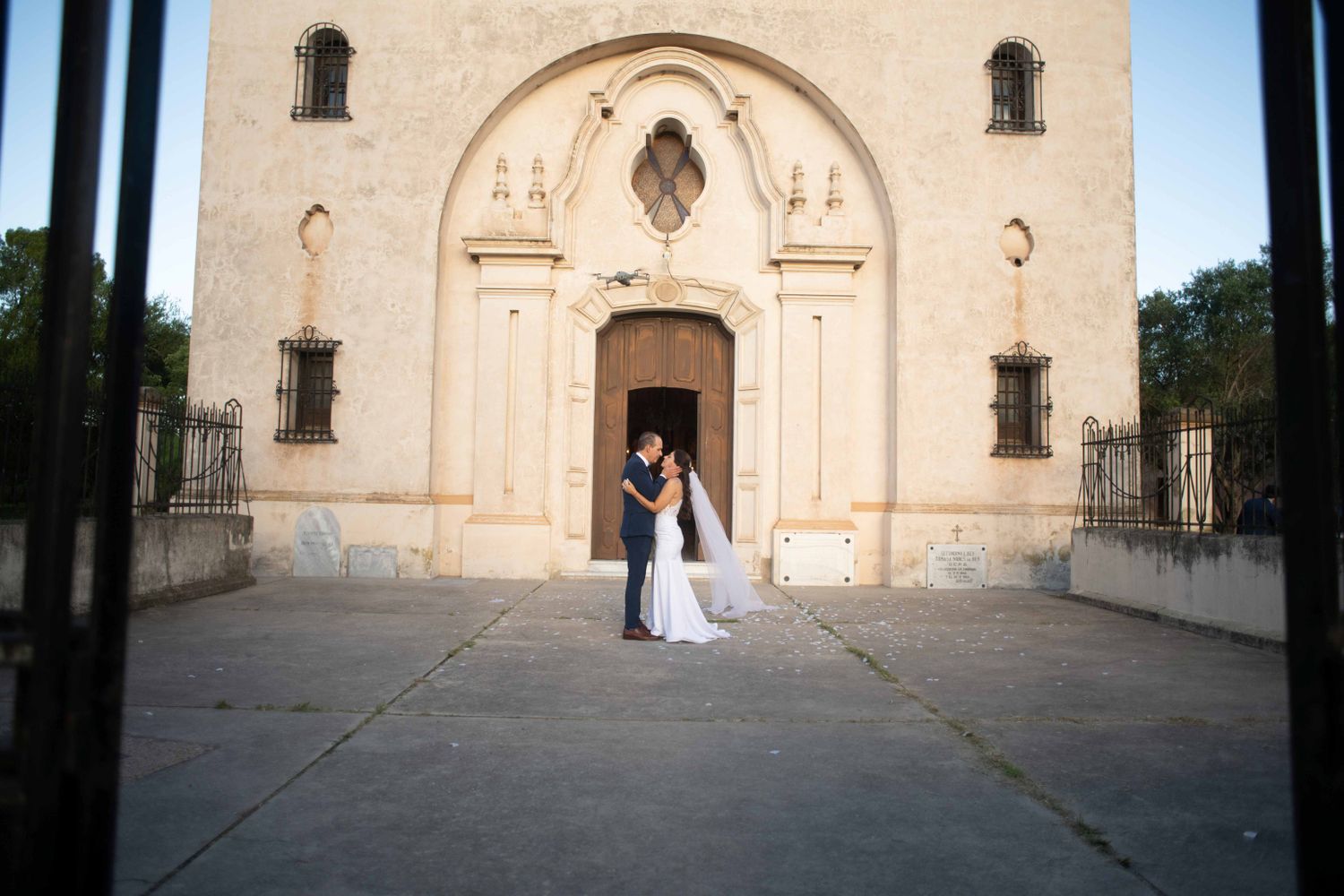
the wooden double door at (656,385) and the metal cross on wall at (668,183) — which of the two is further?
the metal cross on wall at (668,183)

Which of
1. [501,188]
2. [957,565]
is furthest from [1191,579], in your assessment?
[501,188]

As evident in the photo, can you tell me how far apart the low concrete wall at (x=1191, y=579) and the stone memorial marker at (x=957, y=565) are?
169 centimetres

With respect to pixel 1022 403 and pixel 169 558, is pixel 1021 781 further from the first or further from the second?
pixel 1022 403

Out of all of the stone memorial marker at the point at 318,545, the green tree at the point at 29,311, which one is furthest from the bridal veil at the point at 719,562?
the green tree at the point at 29,311

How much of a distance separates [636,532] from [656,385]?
22.7ft

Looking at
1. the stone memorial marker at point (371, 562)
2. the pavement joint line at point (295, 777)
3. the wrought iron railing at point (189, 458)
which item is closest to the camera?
the pavement joint line at point (295, 777)

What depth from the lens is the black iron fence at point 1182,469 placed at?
9.04 metres

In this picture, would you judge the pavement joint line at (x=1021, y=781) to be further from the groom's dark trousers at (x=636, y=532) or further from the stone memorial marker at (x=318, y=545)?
the stone memorial marker at (x=318, y=545)

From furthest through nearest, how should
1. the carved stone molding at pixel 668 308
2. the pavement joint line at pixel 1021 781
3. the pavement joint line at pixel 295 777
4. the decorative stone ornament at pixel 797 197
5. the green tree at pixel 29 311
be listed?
the green tree at pixel 29 311 → the decorative stone ornament at pixel 797 197 → the carved stone molding at pixel 668 308 → the pavement joint line at pixel 1021 781 → the pavement joint line at pixel 295 777

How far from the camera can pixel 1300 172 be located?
5.35ft

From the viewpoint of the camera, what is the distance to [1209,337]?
129 ft

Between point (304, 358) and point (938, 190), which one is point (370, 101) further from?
point (938, 190)

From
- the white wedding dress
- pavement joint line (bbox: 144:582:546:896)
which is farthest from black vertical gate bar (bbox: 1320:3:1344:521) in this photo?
the white wedding dress

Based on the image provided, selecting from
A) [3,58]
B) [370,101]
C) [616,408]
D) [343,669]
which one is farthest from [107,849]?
[370,101]
